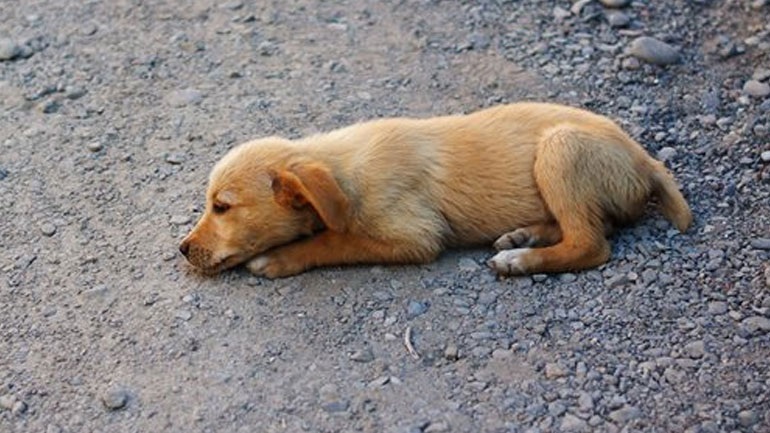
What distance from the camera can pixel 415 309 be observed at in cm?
583

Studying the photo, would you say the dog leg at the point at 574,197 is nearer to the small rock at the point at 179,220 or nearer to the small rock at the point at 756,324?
the small rock at the point at 756,324

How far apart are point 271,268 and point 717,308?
7.04ft

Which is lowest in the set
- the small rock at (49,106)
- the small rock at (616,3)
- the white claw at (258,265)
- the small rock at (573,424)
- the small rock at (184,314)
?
the small rock at (49,106)

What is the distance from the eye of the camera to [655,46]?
7.99 metres

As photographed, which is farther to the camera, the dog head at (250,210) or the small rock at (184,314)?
the dog head at (250,210)

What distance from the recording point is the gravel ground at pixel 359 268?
5.31 metres

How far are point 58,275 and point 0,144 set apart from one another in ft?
5.10

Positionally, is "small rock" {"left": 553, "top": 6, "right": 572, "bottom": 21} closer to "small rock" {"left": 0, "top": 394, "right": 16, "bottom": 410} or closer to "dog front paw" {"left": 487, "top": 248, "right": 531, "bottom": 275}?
"dog front paw" {"left": 487, "top": 248, "right": 531, "bottom": 275}

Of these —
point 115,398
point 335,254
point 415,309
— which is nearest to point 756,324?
point 415,309

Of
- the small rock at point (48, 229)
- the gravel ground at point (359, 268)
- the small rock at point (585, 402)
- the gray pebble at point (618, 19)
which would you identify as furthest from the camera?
the gray pebble at point (618, 19)

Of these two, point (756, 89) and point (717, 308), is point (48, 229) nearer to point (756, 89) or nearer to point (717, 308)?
point (717, 308)

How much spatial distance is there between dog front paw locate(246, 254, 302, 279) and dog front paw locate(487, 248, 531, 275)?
0.98 metres

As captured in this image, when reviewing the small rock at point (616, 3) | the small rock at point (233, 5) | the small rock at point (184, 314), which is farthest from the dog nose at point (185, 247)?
the small rock at point (616, 3)

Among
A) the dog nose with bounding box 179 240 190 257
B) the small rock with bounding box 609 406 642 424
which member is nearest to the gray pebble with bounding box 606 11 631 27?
the dog nose with bounding box 179 240 190 257
